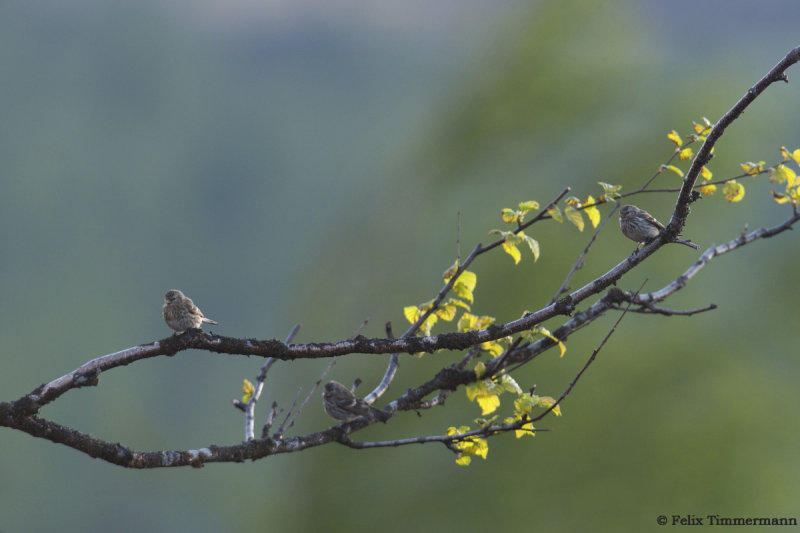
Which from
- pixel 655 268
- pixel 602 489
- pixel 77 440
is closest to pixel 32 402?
pixel 77 440

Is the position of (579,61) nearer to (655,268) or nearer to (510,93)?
(510,93)

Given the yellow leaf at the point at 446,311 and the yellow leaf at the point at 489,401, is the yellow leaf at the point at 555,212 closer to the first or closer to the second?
the yellow leaf at the point at 446,311

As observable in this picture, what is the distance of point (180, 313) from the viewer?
579 cm

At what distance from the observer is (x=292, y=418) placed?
4613mm

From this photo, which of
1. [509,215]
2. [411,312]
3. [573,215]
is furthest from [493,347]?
[573,215]

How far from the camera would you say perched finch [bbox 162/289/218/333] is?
580cm

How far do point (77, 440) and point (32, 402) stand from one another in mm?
A: 320

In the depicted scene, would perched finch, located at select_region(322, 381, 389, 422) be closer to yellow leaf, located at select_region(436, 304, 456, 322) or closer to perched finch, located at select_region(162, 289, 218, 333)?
yellow leaf, located at select_region(436, 304, 456, 322)

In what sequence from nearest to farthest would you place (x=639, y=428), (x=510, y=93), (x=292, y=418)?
1. (x=292, y=418)
2. (x=639, y=428)
3. (x=510, y=93)

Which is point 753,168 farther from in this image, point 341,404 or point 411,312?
point 341,404

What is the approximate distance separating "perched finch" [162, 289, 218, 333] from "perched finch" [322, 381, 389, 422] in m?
1.34

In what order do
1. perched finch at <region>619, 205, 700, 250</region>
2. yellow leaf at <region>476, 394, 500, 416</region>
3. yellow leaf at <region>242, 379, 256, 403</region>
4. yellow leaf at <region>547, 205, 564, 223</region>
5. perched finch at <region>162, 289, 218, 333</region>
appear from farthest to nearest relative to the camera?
perched finch at <region>619, 205, 700, 250</region> → perched finch at <region>162, 289, 218, 333</region> → yellow leaf at <region>242, 379, 256, 403</region> → yellow leaf at <region>476, 394, 500, 416</region> → yellow leaf at <region>547, 205, 564, 223</region>

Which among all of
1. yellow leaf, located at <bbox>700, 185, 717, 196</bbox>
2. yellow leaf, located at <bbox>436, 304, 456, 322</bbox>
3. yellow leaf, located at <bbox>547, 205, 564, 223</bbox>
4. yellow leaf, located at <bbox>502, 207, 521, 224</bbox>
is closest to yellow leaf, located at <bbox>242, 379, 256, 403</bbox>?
yellow leaf, located at <bbox>436, 304, 456, 322</bbox>

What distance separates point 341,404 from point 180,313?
5.28ft
